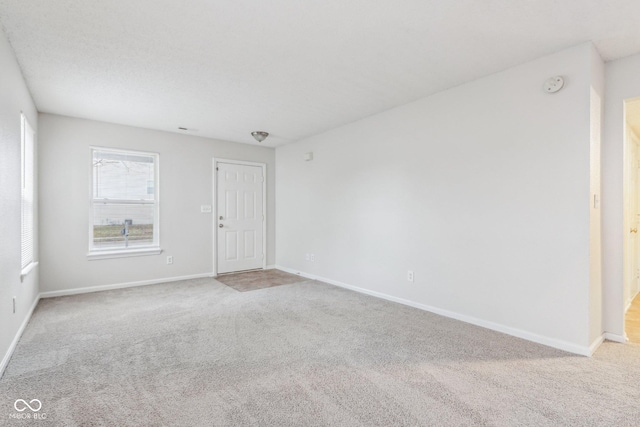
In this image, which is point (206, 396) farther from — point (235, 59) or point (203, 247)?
point (203, 247)

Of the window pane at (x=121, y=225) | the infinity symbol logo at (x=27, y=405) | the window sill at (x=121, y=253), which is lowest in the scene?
the infinity symbol logo at (x=27, y=405)

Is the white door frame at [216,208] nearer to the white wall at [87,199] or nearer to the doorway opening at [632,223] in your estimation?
the white wall at [87,199]

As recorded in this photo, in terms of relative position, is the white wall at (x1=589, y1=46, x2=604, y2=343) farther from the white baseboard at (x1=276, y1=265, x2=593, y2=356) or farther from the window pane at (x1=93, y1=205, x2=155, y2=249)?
the window pane at (x1=93, y1=205, x2=155, y2=249)

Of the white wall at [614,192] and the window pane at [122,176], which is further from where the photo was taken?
the window pane at [122,176]

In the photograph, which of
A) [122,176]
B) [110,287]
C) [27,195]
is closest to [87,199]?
[122,176]

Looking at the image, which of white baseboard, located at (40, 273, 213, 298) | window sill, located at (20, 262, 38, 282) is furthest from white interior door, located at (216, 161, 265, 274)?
window sill, located at (20, 262, 38, 282)

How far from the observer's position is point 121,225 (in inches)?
190

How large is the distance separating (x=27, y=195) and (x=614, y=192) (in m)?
5.76

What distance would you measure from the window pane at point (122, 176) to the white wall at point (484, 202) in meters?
3.03

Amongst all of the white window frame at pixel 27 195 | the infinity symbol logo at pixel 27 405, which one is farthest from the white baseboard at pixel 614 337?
the white window frame at pixel 27 195

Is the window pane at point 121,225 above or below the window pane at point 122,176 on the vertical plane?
below

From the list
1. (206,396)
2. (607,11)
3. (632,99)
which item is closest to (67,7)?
(206,396)

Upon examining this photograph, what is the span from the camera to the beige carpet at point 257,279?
4.85 m

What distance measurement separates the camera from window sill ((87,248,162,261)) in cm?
453
